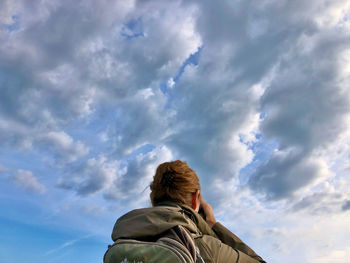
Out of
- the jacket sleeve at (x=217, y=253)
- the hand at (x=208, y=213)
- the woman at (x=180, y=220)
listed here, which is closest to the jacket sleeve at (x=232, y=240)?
the woman at (x=180, y=220)

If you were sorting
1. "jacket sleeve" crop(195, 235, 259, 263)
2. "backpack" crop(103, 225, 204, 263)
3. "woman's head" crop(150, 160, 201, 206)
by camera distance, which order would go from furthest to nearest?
"woman's head" crop(150, 160, 201, 206) → "jacket sleeve" crop(195, 235, 259, 263) → "backpack" crop(103, 225, 204, 263)

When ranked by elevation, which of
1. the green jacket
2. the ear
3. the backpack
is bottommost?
the backpack

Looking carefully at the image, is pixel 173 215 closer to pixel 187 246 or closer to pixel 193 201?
pixel 187 246

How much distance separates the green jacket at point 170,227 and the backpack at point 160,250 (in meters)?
0.10

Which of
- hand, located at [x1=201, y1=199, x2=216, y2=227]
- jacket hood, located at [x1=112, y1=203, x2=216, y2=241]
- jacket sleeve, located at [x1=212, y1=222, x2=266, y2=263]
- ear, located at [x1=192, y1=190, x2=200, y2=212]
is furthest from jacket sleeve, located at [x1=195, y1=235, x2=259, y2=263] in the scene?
hand, located at [x1=201, y1=199, x2=216, y2=227]

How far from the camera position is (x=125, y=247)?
3.91 metres

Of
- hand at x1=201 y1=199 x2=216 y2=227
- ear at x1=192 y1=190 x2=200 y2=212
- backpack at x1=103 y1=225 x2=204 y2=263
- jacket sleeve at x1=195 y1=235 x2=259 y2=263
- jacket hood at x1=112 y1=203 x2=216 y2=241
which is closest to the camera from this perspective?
backpack at x1=103 y1=225 x2=204 y2=263

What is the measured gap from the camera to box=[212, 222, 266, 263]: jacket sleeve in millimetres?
5129

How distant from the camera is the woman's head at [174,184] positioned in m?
4.89

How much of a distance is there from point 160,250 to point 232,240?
6.21 ft

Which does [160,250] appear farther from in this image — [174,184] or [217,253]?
[174,184]

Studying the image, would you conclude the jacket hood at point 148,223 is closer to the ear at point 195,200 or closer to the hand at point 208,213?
Answer: the ear at point 195,200

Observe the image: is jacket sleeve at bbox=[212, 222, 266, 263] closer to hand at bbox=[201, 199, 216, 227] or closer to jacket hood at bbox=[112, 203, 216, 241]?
hand at bbox=[201, 199, 216, 227]

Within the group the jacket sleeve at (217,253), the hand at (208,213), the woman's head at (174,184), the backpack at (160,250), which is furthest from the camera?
the hand at (208,213)
